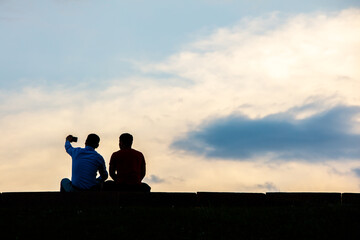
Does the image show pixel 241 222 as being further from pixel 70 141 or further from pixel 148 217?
pixel 70 141

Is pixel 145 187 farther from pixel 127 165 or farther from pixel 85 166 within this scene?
pixel 85 166

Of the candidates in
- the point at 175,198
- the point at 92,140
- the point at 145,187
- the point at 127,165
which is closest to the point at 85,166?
the point at 92,140

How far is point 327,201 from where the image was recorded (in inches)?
558

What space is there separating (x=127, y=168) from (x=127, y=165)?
69 mm

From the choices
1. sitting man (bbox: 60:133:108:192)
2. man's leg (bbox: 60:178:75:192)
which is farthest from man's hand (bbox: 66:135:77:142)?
man's leg (bbox: 60:178:75:192)

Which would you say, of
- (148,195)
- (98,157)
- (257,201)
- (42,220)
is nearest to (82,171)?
(98,157)

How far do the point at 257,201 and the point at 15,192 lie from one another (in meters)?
5.54

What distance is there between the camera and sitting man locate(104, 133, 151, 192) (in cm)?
1316

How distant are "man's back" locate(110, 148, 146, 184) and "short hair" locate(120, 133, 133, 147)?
156 millimetres

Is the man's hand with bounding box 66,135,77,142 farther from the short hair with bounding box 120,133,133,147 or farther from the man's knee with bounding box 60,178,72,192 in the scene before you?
the short hair with bounding box 120,133,133,147

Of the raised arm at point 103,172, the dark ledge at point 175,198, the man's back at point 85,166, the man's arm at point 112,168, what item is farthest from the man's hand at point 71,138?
the dark ledge at point 175,198

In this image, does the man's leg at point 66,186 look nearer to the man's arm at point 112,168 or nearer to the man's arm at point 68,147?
the man's arm at point 68,147

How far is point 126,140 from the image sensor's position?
13.3m

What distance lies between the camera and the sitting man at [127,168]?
13.2 m
